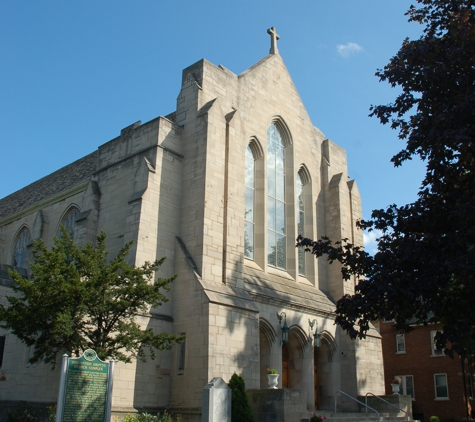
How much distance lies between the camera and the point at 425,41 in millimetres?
15188

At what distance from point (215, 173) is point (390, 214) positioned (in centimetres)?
759

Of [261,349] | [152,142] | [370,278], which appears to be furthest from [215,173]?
[370,278]

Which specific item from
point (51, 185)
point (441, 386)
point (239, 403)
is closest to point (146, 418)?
point (239, 403)

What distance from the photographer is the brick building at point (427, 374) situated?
34406mm

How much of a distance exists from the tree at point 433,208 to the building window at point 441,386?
2220cm

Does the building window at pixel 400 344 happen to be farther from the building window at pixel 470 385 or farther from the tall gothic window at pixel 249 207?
the tall gothic window at pixel 249 207

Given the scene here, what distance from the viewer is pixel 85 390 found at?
12539 mm

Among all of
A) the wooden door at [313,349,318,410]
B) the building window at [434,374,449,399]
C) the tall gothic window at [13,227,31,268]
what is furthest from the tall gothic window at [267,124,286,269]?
the building window at [434,374,449,399]

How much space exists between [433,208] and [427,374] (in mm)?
24211

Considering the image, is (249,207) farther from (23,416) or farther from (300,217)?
(23,416)

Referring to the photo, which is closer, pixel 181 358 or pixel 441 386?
pixel 181 358

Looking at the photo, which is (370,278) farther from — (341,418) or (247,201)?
(247,201)

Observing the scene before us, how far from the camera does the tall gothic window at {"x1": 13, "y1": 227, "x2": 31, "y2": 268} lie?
3122 centimetres

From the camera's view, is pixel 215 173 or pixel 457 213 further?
pixel 215 173
